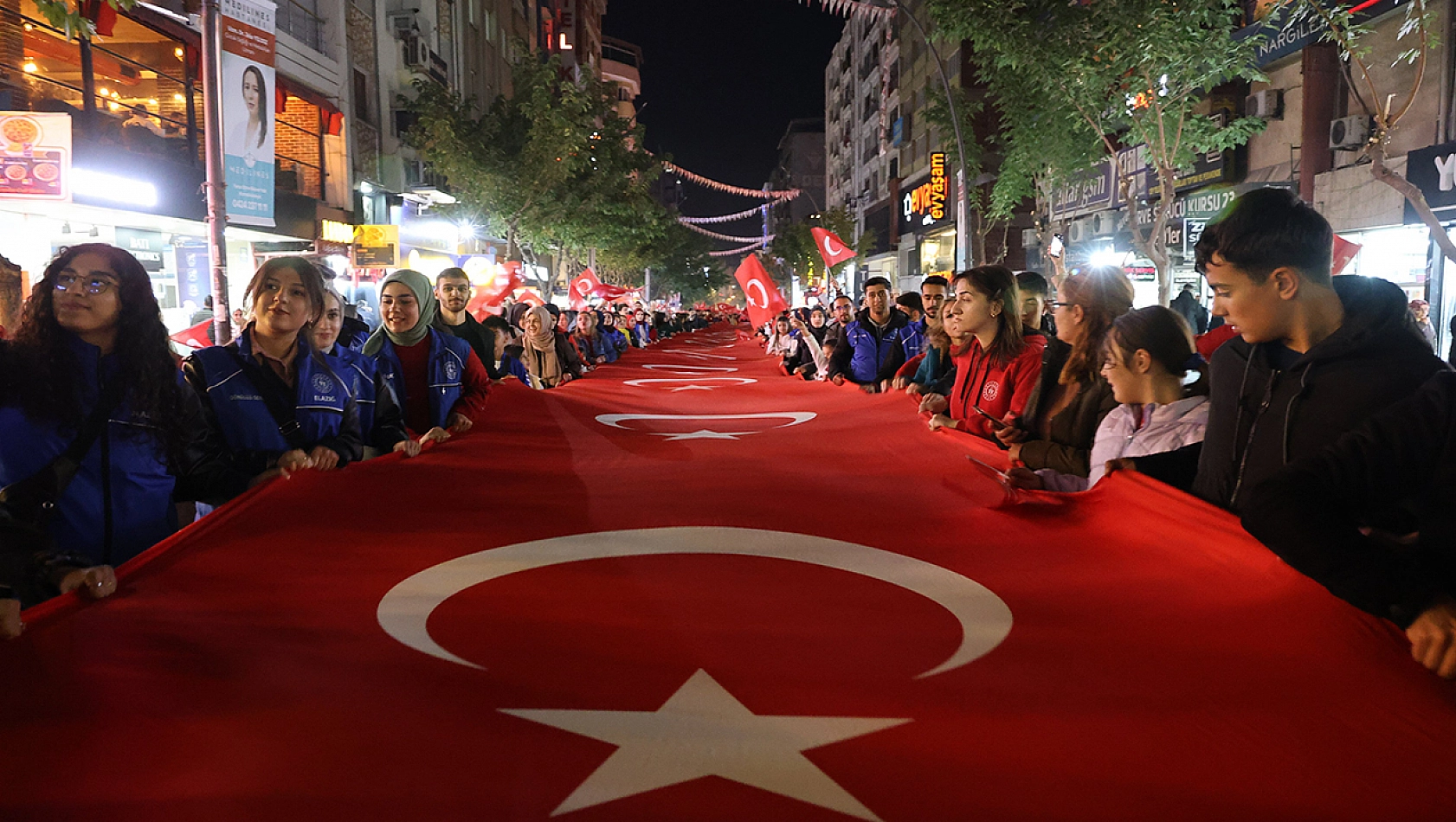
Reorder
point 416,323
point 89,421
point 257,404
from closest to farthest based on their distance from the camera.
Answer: point 89,421
point 257,404
point 416,323

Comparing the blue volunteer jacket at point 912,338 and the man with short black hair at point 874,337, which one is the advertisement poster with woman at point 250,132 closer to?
the man with short black hair at point 874,337

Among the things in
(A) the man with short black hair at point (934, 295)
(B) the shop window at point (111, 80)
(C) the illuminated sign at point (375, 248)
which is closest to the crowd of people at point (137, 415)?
(A) the man with short black hair at point (934, 295)

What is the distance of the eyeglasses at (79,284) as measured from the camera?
3.38m

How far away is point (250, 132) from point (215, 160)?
446 centimetres

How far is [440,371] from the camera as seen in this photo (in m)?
6.50

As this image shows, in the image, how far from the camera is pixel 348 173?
31.9 metres

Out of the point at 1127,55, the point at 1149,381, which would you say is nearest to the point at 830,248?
the point at 1127,55

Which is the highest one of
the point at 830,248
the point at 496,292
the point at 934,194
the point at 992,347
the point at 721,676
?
the point at 934,194

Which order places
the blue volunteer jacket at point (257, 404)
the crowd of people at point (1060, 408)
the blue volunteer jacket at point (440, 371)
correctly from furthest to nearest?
the blue volunteer jacket at point (440, 371)
the blue volunteer jacket at point (257, 404)
the crowd of people at point (1060, 408)

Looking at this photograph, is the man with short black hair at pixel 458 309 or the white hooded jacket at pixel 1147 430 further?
the man with short black hair at pixel 458 309

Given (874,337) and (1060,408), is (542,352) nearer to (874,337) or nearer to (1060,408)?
(874,337)

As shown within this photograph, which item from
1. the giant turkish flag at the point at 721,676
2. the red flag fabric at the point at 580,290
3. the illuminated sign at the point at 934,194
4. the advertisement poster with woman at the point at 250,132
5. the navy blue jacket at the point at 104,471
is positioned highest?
the illuminated sign at the point at 934,194

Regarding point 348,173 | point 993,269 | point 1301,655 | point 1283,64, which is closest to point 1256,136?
point 1283,64

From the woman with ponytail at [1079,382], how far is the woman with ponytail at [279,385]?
3264 mm
